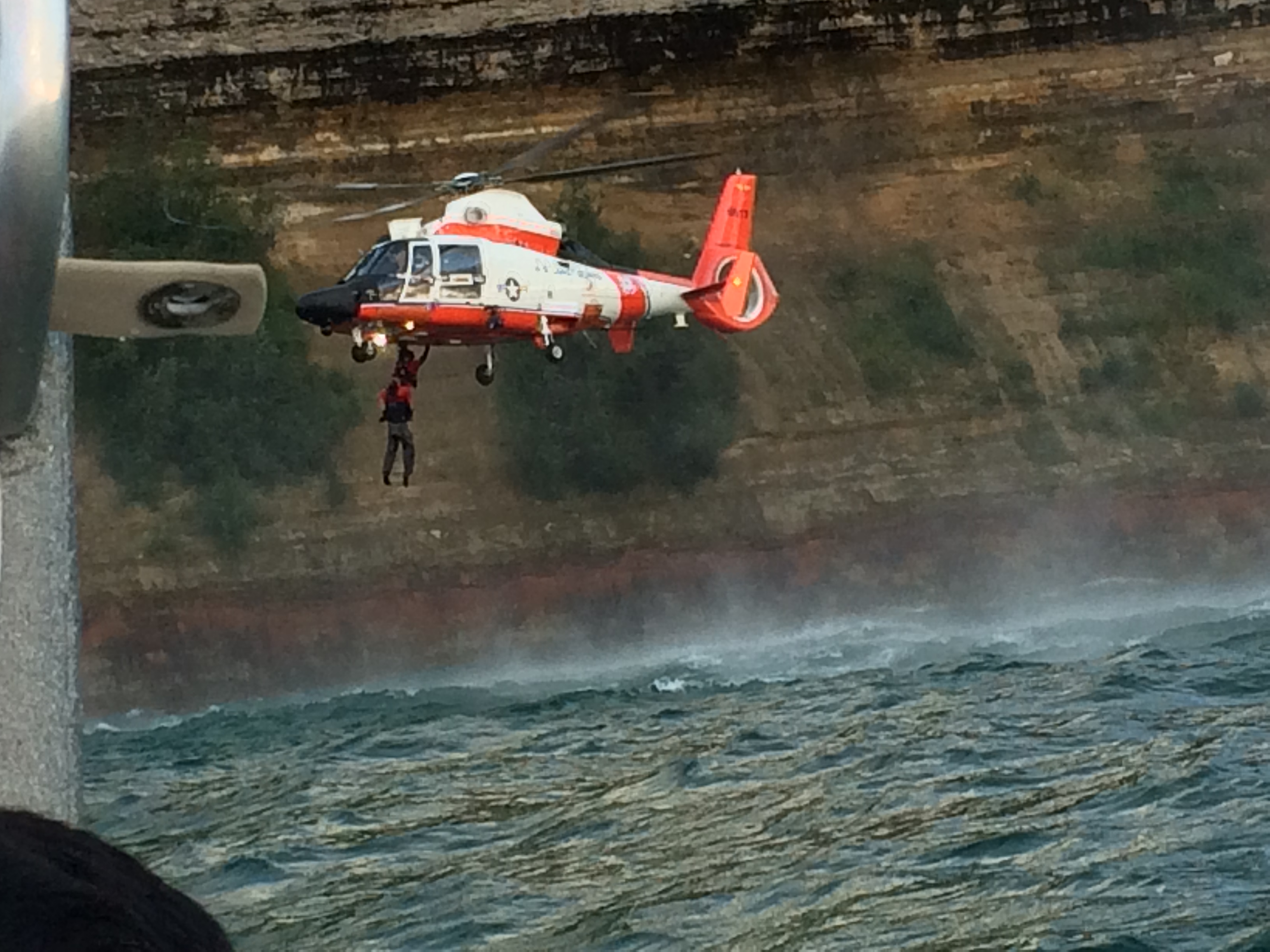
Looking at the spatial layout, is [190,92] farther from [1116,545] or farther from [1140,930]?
[1140,930]

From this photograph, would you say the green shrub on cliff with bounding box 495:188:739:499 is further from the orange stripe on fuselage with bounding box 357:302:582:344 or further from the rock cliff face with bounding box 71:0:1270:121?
the orange stripe on fuselage with bounding box 357:302:582:344

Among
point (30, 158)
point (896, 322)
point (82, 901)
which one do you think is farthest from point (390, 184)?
point (82, 901)

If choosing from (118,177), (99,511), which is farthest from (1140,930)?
(118,177)

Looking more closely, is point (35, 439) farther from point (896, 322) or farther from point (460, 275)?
point (896, 322)

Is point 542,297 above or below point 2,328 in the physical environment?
above

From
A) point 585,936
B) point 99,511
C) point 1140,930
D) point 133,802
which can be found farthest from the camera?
point 99,511

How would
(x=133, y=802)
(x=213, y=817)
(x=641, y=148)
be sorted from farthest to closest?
(x=641, y=148) < (x=133, y=802) < (x=213, y=817)

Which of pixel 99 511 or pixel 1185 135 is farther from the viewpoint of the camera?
pixel 1185 135

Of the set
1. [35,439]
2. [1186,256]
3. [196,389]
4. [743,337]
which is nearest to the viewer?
[35,439]

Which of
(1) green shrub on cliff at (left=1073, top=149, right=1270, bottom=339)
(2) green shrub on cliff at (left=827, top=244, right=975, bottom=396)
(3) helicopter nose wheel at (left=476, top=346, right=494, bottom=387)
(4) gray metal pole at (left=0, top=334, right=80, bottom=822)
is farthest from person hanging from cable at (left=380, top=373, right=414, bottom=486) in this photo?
(4) gray metal pole at (left=0, top=334, right=80, bottom=822)
